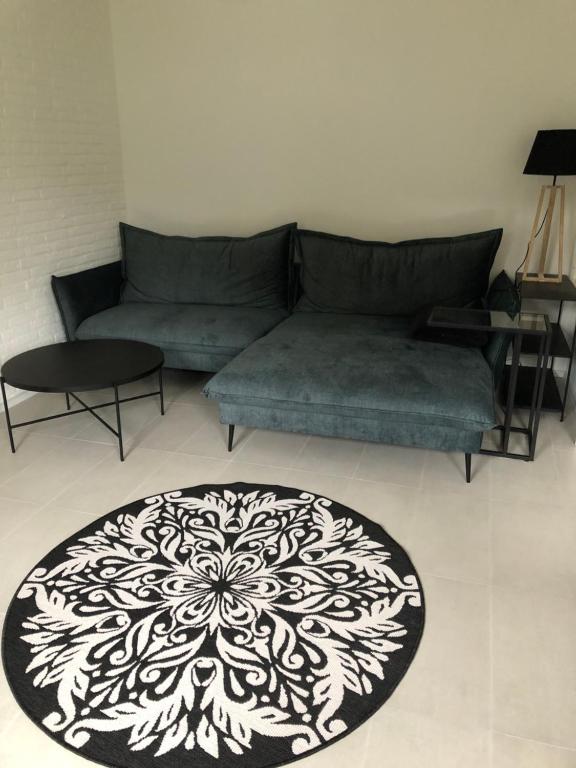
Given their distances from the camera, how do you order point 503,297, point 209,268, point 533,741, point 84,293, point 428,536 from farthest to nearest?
point 209,268, point 84,293, point 503,297, point 428,536, point 533,741

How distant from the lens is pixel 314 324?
3279mm

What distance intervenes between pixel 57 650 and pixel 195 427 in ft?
4.83

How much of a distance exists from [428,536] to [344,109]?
2614 mm

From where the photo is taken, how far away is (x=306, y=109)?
144 inches

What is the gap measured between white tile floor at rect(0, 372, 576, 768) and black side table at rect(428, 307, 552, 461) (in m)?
0.11

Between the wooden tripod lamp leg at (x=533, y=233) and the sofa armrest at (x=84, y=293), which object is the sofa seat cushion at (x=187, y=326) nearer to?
the sofa armrest at (x=84, y=293)

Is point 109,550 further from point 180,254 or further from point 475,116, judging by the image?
point 475,116

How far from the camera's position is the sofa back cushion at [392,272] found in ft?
10.8

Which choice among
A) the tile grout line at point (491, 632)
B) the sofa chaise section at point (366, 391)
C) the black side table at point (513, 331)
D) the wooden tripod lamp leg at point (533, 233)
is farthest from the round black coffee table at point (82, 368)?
the wooden tripod lamp leg at point (533, 233)

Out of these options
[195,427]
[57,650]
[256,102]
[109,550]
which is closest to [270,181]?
[256,102]

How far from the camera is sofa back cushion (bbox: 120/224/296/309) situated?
3645mm

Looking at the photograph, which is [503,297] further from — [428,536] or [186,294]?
[186,294]

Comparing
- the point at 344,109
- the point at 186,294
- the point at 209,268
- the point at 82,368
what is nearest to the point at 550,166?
the point at 344,109

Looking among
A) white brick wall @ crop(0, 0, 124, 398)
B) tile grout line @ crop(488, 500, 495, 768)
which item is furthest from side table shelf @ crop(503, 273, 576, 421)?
white brick wall @ crop(0, 0, 124, 398)
